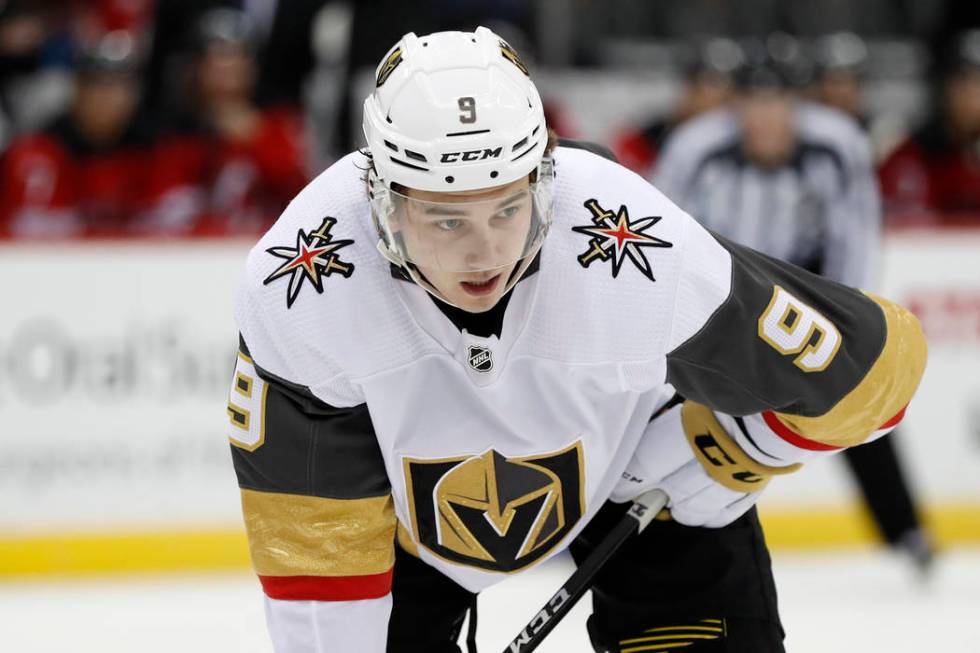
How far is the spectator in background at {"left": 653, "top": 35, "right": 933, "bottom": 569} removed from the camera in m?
4.45

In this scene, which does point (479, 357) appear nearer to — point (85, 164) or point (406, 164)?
point (406, 164)

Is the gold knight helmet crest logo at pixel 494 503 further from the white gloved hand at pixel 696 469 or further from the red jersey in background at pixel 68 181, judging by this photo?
the red jersey in background at pixel 68 181

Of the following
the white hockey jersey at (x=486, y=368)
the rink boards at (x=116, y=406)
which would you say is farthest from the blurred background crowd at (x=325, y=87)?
the white hockey jersey at (x=486, y=368)

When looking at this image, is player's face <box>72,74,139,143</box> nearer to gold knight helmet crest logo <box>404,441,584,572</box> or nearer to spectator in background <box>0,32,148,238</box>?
spectator in background <box>0,32,148,238</box>

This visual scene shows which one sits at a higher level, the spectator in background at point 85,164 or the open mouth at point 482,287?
the spectator in background at point 85,164

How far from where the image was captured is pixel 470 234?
6.00ft

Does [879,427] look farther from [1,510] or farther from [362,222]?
[1,510]

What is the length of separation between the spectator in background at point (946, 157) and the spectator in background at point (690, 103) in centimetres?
68

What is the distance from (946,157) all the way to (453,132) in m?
3.91

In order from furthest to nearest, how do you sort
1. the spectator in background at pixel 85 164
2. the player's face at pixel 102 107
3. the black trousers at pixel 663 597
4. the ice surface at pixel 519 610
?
the player's face at pixel 102 107 < the spectator in background at pixel 85 164 < the ice surface at pixel 519 610 < the black trousers at pixel 663 597

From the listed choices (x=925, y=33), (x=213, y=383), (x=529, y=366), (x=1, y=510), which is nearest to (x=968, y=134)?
(x=925, y=33)

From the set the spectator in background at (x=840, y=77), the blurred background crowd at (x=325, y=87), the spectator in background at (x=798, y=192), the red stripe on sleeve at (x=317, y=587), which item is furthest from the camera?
the spectator in background at (x=840, y=77)

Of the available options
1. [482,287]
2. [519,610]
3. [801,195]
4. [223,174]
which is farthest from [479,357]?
[223,174]

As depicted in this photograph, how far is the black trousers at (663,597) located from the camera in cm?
222
